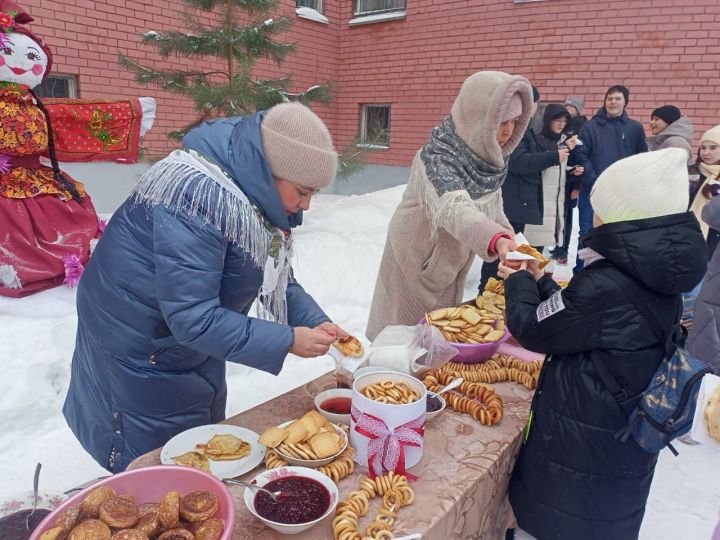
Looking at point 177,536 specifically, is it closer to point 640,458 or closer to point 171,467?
point 171,467

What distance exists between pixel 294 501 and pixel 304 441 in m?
0.17

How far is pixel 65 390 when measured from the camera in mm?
3227

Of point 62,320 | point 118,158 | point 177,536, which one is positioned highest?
point 118,158

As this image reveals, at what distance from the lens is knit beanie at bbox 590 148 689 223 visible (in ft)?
4.29

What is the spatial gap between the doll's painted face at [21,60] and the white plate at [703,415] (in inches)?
168

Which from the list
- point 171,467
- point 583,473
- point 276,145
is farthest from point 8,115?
point 583,473

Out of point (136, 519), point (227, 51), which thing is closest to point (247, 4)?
point (227, 51)

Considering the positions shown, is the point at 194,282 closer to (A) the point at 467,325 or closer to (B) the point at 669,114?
(A) the point at 467,325

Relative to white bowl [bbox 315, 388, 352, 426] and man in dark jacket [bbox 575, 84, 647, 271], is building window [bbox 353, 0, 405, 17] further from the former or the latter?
white bowl [bbox 315, 388, 352, 426]

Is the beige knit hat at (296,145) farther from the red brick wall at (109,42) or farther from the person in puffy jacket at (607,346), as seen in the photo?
the red brick wall at (109,42)

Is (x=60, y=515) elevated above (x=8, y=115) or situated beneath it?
situated beneath

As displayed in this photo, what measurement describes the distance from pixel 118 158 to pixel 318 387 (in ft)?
12.3

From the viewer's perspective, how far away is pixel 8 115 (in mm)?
3479

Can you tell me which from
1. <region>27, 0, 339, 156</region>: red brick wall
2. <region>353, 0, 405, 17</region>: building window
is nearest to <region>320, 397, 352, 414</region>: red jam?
<region>27, 0, 339, 156</region>: red brick wall
